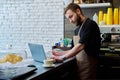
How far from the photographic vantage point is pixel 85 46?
3033 mm

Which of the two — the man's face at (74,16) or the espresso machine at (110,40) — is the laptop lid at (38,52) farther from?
the espresso machine at (110,40)

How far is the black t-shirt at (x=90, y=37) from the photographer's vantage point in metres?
3.00

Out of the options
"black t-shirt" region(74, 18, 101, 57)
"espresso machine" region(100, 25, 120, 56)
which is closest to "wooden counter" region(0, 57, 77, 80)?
"black t-shirt" region(74, 18, 101, 57)

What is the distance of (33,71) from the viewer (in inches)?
83.7

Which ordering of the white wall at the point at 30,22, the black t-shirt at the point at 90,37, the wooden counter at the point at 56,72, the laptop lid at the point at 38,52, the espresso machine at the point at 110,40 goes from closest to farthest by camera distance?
the wooden counter at the point at 56,72, the laptop lid at the point at 38,52, the black t-shirt at the point at 90,37, the espresso machine at the point at 110,40, the white wall at the point at 30,22

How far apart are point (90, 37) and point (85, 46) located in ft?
0.42

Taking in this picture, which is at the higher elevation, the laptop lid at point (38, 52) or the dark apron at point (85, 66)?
the laptop lid at point (38, 52)

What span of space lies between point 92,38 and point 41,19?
2467 mm

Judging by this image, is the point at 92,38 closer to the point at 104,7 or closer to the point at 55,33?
the point at 104,7

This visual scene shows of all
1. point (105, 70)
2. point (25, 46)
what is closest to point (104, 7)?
point (105, 70)

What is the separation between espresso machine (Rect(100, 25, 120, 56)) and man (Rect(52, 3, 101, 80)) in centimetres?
74

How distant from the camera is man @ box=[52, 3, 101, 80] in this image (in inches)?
118

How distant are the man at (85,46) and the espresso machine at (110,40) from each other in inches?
28.9

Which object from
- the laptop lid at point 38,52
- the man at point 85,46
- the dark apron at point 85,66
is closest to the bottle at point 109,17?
the man at point 85,46
